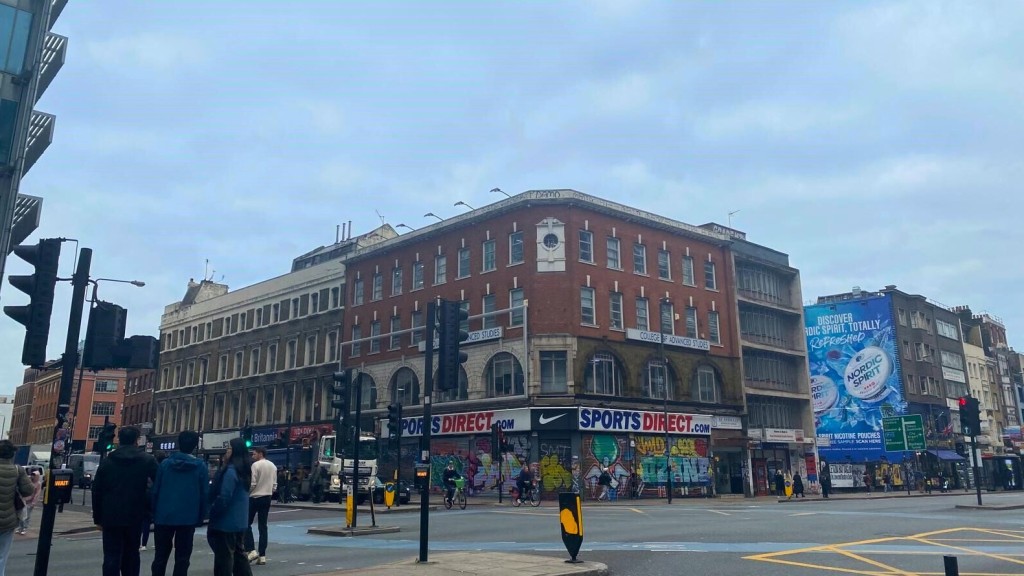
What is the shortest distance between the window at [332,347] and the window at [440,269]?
1112 centimetres

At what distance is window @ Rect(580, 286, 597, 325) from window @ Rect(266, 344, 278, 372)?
27963 mm

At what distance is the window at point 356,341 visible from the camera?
51.9 meters

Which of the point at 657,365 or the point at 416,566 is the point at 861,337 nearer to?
the point at 657,365

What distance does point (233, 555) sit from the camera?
868cm

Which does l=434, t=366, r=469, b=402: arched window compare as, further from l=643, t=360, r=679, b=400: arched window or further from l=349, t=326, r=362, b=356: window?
l=643, t=360, r=679, b=400: arched window

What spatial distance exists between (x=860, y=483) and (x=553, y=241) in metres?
34.3

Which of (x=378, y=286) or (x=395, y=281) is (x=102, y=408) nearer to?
(x=378, y=286)

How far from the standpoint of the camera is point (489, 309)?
44.6 m

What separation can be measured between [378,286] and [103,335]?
43096 millimetres

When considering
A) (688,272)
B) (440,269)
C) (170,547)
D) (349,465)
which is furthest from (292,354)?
(170,547)

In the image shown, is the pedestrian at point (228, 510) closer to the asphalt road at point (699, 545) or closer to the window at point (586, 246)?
the asphalt road at point (699, 545)

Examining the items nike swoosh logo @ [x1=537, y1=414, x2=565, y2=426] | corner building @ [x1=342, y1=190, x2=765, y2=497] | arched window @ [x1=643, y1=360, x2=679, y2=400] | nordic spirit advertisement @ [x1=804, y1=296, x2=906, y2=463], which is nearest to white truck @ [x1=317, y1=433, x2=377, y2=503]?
corner building @ [x1=342, y1=190, x2=765, y2=497]

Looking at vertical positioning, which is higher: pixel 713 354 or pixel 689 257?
pixel 689 257

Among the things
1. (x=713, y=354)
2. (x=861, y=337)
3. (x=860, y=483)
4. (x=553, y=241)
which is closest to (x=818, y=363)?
(x=861, y=337)
